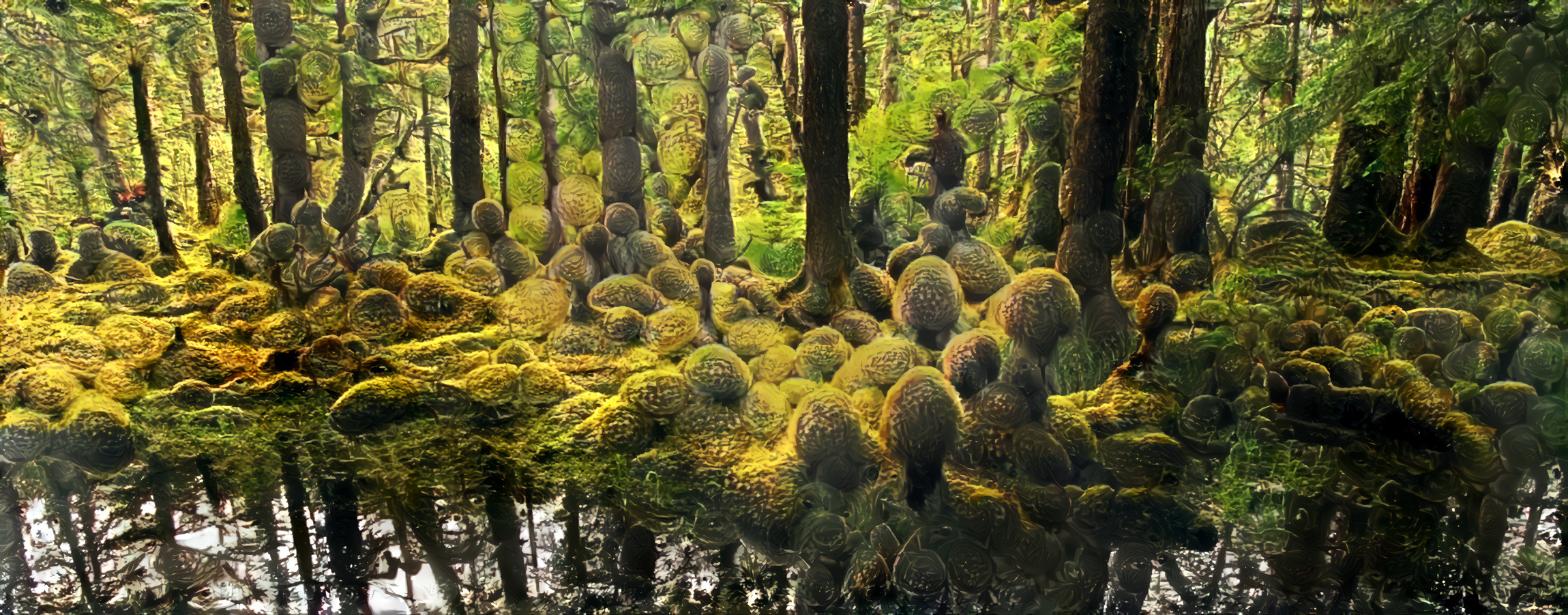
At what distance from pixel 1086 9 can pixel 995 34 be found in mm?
337

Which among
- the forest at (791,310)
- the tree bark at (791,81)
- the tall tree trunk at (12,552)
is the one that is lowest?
the tall tree trunk at (12,552)

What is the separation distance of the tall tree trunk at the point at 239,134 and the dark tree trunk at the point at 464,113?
0.75 meters

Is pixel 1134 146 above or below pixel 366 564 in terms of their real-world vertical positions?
above

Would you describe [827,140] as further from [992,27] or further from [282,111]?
[282,111]

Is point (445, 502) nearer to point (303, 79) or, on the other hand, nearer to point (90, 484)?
point (90, 484)

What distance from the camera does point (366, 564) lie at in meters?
2.24

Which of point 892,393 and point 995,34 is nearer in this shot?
point 892,393

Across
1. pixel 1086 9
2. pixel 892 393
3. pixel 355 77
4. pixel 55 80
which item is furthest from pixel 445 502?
pixel 1086 9

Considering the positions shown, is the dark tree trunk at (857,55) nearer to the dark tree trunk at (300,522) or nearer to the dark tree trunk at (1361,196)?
the dark tree trunk at (1361,196)

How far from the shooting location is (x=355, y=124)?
3.57 meters

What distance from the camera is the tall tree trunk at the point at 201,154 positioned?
339 cm

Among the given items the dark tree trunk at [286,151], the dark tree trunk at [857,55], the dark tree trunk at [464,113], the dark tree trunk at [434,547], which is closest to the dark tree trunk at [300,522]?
the dark tree trunk at [434,547]

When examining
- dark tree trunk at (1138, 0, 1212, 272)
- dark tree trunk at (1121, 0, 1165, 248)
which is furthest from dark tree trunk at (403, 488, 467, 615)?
dark tree trunk at (1138, 0, 1212, 272)

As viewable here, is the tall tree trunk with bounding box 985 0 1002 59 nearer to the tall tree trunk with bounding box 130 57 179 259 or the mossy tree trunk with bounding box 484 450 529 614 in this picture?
the mossy tree trunk with bounding box 484 450 529 614
